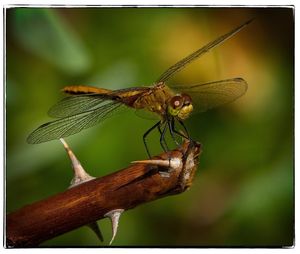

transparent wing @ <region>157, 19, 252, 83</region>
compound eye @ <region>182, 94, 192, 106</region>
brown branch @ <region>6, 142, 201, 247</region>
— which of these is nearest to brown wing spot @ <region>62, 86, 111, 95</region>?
transparent wing @ <region>157, 19, 252, 83</region>

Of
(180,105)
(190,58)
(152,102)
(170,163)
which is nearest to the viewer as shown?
(170,163)

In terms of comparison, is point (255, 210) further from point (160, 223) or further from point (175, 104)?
point (175, 104)

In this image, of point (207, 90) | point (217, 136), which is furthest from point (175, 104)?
point (217, 136)

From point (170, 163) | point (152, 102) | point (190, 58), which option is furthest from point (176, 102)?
point (170, 163)

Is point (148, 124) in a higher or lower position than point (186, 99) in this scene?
lower

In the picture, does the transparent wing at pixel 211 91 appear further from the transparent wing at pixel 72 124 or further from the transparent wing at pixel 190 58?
the transparent wing at pixel 72 124

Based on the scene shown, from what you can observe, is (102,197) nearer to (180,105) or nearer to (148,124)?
(180,105)
